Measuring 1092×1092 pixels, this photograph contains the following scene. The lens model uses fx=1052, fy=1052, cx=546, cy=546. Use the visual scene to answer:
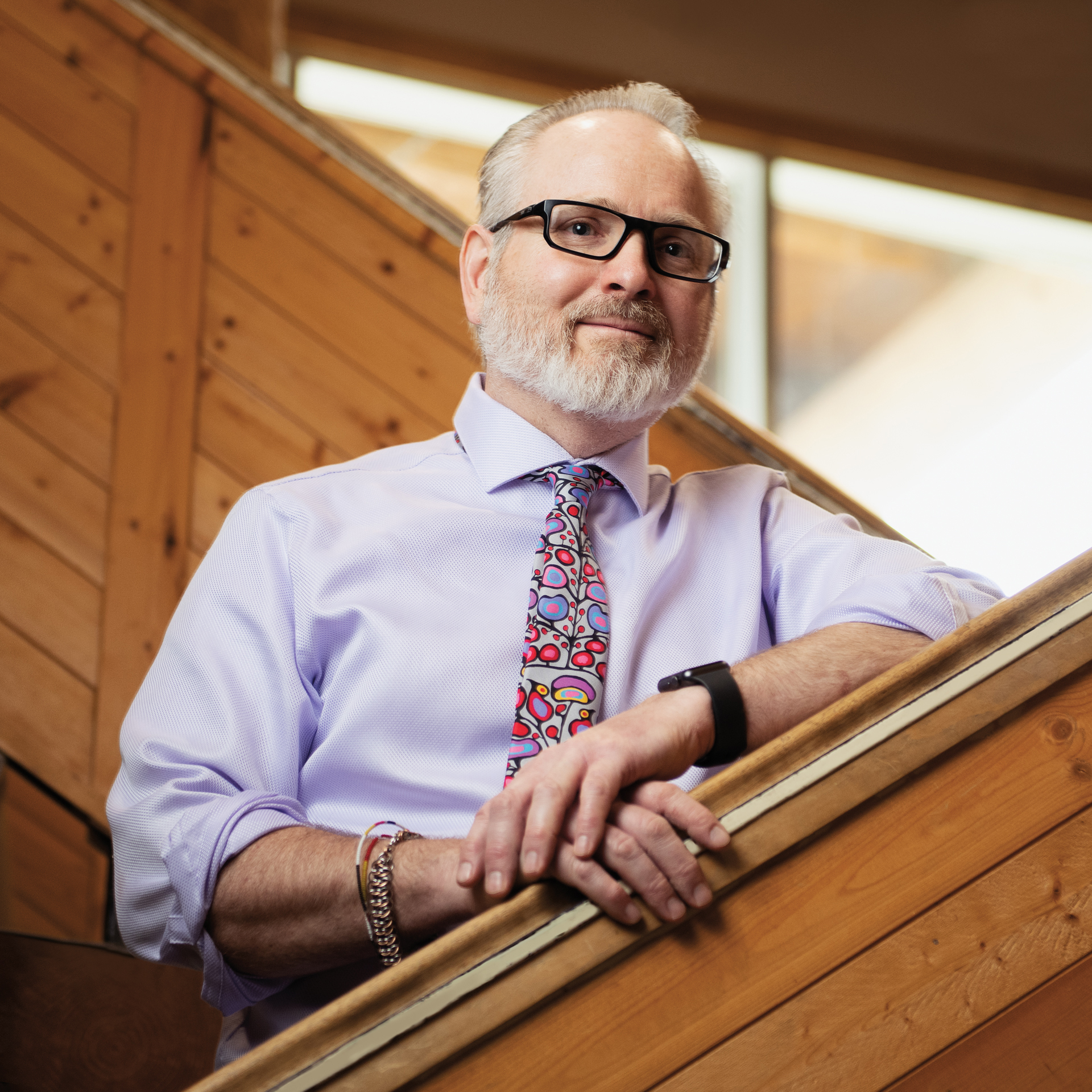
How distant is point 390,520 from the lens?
1308 mm

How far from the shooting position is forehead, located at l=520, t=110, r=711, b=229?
141cm

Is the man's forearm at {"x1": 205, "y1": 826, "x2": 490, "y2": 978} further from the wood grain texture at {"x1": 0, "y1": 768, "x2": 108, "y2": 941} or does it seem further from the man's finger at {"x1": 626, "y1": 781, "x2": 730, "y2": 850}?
the wood grain texture at {"x1": 0, "y1": 768, "x2": 108, "y2": 941}

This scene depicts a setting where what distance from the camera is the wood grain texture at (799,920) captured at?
809mm

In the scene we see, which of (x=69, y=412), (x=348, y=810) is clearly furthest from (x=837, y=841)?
(x=69, y=412)

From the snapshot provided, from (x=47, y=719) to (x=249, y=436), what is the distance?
0.66 metres

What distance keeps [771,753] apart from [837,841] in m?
0.09

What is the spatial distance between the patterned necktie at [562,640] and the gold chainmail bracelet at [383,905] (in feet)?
0.53

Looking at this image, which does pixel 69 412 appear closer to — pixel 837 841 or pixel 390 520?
pixel 390 520

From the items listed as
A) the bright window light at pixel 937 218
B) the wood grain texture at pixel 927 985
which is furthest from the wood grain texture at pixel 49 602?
the bright window light at pixel 937 218

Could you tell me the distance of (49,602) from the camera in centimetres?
200

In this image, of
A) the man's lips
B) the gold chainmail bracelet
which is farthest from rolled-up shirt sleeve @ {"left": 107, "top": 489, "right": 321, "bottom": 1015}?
the man's lips

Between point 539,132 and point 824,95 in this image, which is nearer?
point 539,132

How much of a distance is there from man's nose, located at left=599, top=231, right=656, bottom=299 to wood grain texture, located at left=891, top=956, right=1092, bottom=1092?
2.96 ft

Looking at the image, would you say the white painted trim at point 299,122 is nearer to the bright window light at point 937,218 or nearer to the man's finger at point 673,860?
the man's finger at point 673,860
